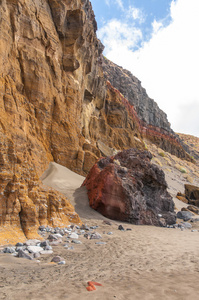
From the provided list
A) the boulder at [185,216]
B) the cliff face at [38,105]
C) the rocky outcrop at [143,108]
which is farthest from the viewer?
the rocky outcrop at [143,108]

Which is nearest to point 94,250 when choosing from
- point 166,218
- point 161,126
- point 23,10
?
point 166,218

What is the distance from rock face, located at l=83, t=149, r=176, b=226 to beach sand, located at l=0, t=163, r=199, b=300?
2.85 meters

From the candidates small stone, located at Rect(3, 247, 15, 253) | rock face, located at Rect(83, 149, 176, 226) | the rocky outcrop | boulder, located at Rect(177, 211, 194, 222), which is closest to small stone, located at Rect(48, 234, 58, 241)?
small stone, located at Rect(3, 247, 15, 253)

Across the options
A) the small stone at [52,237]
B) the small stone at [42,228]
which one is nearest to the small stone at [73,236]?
the small stone at [52,237]

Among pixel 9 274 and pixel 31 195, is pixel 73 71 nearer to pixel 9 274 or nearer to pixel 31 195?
pixel 31 195

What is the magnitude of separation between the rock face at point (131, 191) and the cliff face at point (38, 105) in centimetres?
204

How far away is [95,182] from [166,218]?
12.1 ft

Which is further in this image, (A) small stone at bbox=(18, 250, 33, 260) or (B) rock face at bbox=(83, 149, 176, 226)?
(B) rock face at bbox=(83, 149, 176, 226)

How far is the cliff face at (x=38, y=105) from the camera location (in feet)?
18.3

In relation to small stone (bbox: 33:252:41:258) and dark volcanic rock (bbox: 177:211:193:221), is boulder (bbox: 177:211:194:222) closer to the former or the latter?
dark volcanic rock (bbox: 177:211:193:221)

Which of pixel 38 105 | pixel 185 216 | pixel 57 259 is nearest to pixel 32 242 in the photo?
pixel 57 259

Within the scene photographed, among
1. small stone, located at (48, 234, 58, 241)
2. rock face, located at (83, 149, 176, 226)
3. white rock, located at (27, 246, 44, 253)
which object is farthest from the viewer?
rock face, located at (83, 149, 176, 226)

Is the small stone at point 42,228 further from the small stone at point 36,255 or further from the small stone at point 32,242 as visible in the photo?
the small stone at point 36,255

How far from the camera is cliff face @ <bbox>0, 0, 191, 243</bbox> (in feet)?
18.3
